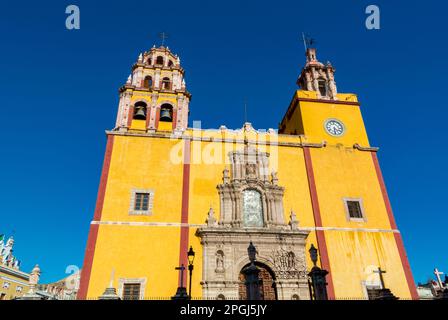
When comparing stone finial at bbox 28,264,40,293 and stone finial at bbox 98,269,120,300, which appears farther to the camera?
stone finial at bbox 28,264,40,293

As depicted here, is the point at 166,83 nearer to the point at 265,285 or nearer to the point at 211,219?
the point at 211,219

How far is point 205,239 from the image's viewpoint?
58.2 feet

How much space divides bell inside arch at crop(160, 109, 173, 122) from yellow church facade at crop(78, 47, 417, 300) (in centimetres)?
10

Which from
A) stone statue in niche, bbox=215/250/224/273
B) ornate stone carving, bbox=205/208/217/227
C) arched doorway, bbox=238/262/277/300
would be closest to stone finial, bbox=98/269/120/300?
stone statue in niche, bbox=215/250/224/273

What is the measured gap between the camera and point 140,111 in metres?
22.7

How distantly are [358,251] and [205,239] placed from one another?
9.02m

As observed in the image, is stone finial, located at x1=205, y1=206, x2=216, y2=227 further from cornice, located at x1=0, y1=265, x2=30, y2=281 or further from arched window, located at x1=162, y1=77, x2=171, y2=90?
Result: cornice, located at x1=0, y1=265, x2=30, y2=281

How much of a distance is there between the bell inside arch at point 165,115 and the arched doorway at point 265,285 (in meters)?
11.7

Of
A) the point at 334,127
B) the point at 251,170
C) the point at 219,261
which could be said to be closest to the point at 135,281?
the point at 219,261

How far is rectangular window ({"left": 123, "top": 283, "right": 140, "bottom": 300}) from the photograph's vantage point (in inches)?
634

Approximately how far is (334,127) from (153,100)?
44.4ft

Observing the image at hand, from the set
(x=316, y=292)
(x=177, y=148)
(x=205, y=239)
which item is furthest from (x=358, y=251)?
(x=177, y=148)
